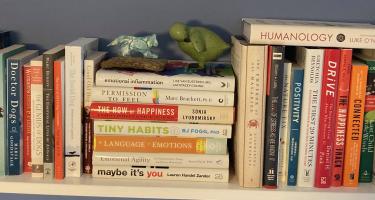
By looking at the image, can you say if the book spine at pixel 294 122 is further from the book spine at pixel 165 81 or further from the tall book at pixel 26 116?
the tall book at pixel 26 116

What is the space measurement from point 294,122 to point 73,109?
1.26 feet

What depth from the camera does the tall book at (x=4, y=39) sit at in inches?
42.2

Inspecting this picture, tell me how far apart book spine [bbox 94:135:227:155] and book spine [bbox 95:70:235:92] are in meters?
0.09

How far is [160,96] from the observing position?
3.17 feet

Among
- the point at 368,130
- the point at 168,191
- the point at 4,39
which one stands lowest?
the point at 168,191

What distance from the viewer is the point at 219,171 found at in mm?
987

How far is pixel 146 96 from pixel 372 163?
0.42 m

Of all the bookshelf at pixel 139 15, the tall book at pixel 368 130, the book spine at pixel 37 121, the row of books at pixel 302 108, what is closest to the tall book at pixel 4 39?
the bookshelf at pixel 139 15

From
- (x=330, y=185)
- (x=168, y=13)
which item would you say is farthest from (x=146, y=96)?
(x=330, y=185)

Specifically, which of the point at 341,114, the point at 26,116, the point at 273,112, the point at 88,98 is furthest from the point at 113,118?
the point at 341,114

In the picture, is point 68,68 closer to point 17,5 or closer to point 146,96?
point 146,96

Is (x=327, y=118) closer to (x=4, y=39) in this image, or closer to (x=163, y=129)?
(x=163, y=129)

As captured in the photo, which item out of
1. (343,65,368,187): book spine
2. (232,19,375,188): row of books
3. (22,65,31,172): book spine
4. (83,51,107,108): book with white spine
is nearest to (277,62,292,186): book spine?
(232,19,375,188): row of books

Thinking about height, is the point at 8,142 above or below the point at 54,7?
below
